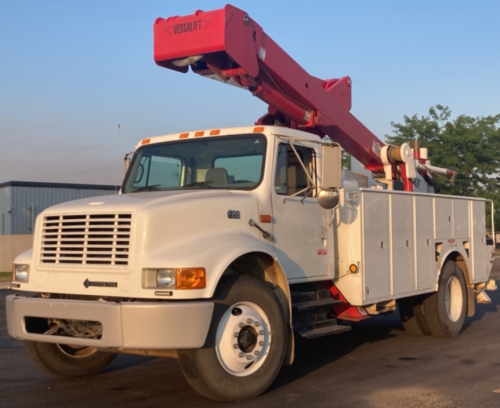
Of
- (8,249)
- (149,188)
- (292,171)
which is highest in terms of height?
(292,171)

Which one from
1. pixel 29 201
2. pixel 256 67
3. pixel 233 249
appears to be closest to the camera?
pixel 233 249

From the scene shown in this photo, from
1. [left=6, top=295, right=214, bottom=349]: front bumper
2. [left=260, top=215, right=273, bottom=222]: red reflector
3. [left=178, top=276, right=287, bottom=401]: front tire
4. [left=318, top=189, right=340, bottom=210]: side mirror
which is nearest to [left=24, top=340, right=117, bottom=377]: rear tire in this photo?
[left=6, top=295, right=214, bottom=349]: front bumper

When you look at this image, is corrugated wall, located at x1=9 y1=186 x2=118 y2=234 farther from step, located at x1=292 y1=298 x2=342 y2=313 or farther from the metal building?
step, located at x1=292 y1=298 x2=342 y2=313

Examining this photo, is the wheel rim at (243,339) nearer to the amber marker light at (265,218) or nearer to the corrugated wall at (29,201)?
the amber marker light at (265,218)

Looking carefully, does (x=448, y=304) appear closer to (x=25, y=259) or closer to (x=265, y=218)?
(x=265, y=218)

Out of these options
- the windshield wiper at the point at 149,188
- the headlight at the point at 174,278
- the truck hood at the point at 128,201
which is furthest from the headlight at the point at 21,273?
the windshield wiper at the point at 149,188

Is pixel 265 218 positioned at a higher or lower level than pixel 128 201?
lower

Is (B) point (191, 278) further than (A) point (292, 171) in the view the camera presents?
No

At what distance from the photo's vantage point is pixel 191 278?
19.1ft

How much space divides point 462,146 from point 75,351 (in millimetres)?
33959

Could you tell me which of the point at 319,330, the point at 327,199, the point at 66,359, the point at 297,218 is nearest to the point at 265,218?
the point at 297,218

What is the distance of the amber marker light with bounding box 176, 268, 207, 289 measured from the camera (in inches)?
228

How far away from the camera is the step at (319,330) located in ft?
23.5

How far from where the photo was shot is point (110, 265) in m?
6.07
